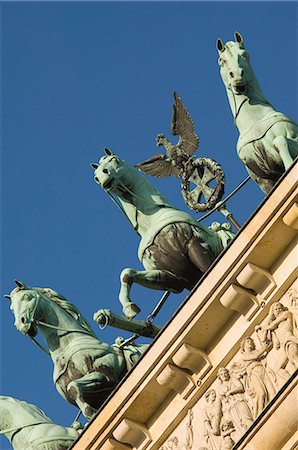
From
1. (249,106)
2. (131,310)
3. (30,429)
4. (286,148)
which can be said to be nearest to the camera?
(286,148)

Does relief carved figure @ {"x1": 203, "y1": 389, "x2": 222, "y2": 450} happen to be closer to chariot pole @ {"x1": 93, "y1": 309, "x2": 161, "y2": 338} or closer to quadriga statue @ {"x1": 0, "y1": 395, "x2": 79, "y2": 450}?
chariot pole @ {"x1": 93, "y1": 309, "x2": 161, "y2": 338}

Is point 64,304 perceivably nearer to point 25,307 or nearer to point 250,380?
point 25,307

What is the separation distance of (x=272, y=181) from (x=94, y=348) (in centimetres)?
315

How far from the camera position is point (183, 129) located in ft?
93.5

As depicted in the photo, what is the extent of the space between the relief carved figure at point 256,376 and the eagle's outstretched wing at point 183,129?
419cm

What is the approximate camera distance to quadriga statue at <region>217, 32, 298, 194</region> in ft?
84.2

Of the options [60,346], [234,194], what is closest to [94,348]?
[60,346]

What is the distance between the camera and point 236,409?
80.4ft

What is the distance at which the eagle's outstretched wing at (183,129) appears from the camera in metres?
28.3

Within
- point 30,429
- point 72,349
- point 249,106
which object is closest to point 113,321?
point 72,349

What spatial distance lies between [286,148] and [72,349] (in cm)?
398

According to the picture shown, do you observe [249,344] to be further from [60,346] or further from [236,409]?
[60,346]

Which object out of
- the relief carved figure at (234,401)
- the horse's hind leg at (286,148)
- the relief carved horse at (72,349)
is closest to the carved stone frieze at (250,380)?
the relief carved figure at (234,401)

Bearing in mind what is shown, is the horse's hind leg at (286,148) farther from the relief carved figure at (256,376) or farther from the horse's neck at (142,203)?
the horse's neck at (142,203)
